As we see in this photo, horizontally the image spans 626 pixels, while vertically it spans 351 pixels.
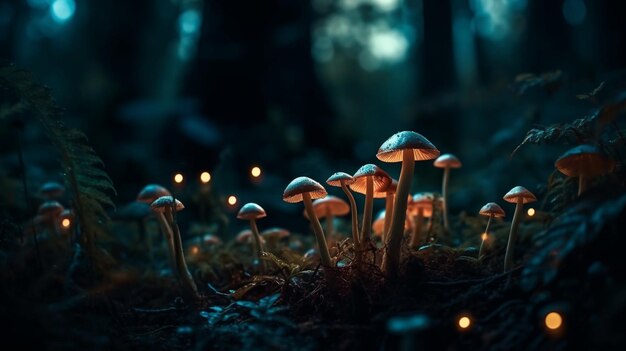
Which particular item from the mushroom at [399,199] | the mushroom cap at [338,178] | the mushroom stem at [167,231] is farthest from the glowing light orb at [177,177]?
the mushroom at [399,199]

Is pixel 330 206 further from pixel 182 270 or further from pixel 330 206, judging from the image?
pixel 182 270

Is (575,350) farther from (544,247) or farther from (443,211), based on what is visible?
(443,211)

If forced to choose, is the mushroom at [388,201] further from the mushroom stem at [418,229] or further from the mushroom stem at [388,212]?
the mushroom stem at [418,229]

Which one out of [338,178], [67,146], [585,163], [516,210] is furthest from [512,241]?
A: [67,146]

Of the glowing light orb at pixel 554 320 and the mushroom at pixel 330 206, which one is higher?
the mushroom at pixel 330 206

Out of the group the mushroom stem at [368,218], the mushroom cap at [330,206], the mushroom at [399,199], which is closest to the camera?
the mushroom at [399,199]

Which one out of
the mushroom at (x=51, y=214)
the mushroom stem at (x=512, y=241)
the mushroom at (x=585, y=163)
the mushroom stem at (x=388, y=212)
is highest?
the mushroom at (x=51, y=214)

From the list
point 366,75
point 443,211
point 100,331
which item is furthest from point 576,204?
point 366,75
